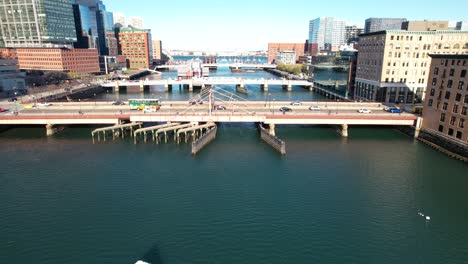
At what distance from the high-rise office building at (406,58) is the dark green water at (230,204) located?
134ft

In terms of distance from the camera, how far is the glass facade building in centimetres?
17150

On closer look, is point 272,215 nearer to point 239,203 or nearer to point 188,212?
point 239,203

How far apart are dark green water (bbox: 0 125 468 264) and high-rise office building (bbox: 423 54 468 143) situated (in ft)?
22.3

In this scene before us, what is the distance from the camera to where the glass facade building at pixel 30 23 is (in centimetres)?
17150

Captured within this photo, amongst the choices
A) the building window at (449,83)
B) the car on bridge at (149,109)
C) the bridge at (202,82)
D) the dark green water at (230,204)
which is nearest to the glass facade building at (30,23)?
the bridge at (202,82)

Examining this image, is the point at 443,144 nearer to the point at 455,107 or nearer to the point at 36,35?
the point at 455,107

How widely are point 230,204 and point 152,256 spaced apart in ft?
43.8

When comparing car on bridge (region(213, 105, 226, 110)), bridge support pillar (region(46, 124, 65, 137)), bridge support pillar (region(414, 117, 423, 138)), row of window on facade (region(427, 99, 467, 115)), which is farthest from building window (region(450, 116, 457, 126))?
bridge support pillar (region(46, 124, 65, 137))

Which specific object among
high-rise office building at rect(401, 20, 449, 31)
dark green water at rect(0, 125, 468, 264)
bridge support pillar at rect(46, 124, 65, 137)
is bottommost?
dark green water at rect(0, 125, 468, 264)

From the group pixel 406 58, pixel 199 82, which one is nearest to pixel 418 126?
pixel 406 58

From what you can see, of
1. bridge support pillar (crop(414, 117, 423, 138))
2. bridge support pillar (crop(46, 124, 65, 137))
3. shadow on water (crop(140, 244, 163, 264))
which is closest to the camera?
shadow on water (crop(140, 244, 163, 264))

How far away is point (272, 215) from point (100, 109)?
64506mm

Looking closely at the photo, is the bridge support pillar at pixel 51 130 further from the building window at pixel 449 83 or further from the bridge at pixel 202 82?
the bridge at pixel 202 82

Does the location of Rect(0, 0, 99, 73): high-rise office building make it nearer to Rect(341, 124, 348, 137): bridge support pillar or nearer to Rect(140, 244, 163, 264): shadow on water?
Rect(341, 124, 348, 137): bridge support pillar
